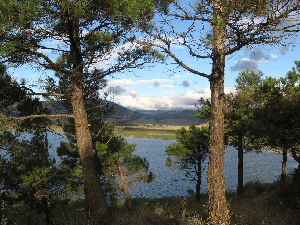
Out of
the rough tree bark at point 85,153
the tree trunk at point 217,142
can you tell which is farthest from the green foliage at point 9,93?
the tree trunk at point 217,142

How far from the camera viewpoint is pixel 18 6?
5.87 m

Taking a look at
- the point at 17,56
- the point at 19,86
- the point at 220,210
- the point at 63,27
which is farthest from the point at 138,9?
the point at 220,210

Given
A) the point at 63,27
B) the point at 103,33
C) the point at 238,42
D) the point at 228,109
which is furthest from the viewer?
the point at 228,109

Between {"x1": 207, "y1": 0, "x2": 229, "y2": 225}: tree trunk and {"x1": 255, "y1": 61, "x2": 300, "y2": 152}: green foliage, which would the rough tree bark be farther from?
{"x1": 255, "y1": 61, "x2": 300, "y2": 152}: green foliage

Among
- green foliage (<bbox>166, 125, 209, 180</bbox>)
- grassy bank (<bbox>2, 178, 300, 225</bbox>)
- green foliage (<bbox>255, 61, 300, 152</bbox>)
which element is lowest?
grassy bank (<bbox>2, 178, 300, 225</bbox>)

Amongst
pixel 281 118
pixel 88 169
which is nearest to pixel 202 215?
pixel 88 169

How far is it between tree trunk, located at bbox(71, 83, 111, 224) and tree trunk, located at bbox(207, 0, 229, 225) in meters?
3.01

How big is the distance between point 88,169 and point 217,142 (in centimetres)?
366

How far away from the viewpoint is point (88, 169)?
7293 millimetres

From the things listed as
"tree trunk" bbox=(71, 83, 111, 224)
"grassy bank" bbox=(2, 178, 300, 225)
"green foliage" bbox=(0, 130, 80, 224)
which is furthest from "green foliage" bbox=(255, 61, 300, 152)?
"green foliage" bbox=(0, 130, 80, 224)

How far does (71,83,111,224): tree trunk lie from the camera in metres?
7.16

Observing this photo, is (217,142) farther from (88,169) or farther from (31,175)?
(31,175)

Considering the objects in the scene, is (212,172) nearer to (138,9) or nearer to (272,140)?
(138,9)

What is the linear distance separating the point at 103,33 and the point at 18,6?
2517mm
